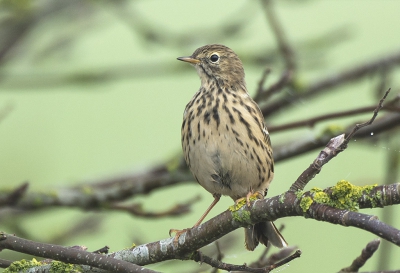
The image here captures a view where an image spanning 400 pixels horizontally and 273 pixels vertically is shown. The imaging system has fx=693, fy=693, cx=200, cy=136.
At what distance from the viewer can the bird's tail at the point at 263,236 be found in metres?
4.95

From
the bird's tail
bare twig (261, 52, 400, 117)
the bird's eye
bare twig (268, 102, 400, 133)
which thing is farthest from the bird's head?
the bird's tail

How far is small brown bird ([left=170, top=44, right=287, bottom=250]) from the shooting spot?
5.16m

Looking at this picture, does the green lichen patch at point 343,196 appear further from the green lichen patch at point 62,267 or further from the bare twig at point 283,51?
the bare twig at point 283,51

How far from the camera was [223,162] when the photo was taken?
519 cm

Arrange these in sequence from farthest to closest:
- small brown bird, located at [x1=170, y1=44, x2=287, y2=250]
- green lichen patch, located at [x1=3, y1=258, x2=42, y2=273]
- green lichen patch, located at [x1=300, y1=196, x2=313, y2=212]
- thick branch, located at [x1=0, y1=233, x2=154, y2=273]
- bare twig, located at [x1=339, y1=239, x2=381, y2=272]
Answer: small brown bird, located at [x1=170, y1=44, x2=287, y2=250] < green lichen patch, located at [x1=3, y1=258, x2=42, y2=273] < thick branch, located at [x1=0, y1=233, x2=154, y2=273] < green lichen patch, located at [x1=300, y1=196, x2=313, y2=212] < bare twig, located at [x1=339, y1=239, x2=381, y2=272]

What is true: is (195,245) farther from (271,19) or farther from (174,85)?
(174,85)

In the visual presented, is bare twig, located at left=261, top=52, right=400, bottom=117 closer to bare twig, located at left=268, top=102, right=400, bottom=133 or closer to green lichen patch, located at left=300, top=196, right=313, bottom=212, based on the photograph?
bare twig, located at left=268, top=102, right=400, bottom=133

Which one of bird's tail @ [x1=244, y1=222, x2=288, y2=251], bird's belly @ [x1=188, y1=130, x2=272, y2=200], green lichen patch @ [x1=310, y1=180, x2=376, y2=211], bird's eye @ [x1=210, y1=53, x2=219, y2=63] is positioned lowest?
green lichen patch @ [x1=310, y1=180, x2=376, y2=211]

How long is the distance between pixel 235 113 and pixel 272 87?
0.47 metres

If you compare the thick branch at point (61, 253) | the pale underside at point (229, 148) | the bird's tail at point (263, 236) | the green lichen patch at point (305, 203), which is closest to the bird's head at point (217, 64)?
the pale underside at point (229, 148)

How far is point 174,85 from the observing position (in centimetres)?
1286

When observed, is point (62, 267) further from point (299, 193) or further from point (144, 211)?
point (144, 211)

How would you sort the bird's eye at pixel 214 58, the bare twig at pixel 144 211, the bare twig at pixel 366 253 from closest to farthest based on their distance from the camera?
the bare twig at pixel 366 253 → the bare twig at pixel 144 211 → the bird's eye at pixel 214 58

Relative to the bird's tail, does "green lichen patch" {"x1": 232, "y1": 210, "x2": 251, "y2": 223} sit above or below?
below
